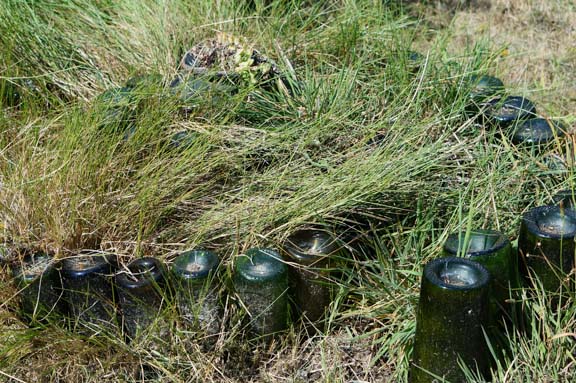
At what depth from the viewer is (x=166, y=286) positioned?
7.16 feet

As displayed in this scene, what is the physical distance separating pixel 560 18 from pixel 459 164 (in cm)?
201

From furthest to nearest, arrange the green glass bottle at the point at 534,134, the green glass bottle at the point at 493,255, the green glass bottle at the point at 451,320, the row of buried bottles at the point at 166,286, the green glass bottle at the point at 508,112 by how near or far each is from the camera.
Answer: the green glass bottle at the point at 508,112 < the green glass bottle at the point at 534,134 < the row of buried bottles at the point at 166,286 < the green glass bottle at the point at 493,255 < the green glass bottle at the point at 451,320

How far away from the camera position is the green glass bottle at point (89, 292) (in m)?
2.19

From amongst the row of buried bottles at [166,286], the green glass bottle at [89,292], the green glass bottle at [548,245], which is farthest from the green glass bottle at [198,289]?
the green glass bottle at [548,245]

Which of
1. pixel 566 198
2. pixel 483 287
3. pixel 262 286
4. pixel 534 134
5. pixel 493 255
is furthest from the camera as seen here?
pixel 534 134

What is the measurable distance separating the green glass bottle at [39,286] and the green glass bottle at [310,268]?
0.65 m

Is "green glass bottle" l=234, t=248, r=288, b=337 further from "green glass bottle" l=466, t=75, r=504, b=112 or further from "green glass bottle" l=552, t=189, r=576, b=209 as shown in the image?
"green glass bottle" l=466, t=75, r=504, b=112

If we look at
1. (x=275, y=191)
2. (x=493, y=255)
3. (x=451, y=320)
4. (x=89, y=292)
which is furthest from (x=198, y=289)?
(x=493, y=255)

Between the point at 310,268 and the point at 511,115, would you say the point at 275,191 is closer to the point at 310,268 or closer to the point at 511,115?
the point at 310,268

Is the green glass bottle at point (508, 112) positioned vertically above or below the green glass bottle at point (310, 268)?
above

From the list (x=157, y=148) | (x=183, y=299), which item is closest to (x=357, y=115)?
(x=157, y=148)

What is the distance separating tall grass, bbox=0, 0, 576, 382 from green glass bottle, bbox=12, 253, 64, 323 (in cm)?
4

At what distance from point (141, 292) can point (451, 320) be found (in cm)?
83

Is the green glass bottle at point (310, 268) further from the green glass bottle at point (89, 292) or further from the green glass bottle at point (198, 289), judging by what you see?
the green glass bottle at point (89, 292)
